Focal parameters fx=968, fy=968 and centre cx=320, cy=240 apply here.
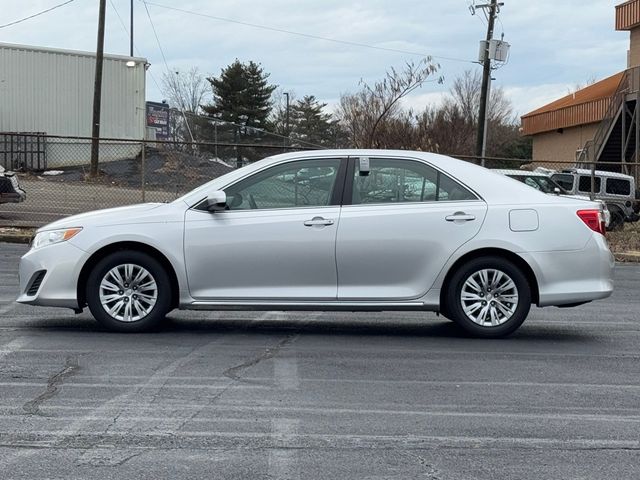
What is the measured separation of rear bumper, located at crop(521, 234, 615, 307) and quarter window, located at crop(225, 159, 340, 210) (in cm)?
186

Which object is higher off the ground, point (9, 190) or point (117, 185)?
point (117, 185)

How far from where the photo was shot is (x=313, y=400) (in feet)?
19.9

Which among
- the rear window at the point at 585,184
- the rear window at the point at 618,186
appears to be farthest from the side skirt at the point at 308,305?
the rear window at the point at 618,186

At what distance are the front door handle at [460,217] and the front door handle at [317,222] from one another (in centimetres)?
101

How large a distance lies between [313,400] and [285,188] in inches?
109

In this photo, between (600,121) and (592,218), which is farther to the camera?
(600,121)

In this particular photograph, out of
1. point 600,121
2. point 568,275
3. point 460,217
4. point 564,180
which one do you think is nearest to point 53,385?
point 460,217

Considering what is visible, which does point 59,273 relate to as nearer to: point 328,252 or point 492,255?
point 328,252

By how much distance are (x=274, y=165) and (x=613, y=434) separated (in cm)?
Result: 405

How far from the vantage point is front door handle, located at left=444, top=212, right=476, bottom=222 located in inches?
325

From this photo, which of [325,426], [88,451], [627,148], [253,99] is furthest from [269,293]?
[253,99]

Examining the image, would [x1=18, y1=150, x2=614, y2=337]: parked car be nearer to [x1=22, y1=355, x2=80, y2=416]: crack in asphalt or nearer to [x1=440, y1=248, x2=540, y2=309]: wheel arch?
[x1=440, y1=248, x2=540, y2=309]: wheel arch

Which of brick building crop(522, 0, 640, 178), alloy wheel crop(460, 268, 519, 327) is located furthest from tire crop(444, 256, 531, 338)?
brick building crop(522, 0, 640, 178)

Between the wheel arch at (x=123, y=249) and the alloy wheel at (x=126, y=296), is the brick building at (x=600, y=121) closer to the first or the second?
the wheel arch at (x=123, y=249)
